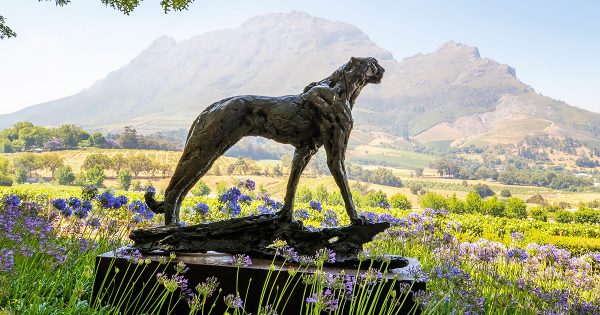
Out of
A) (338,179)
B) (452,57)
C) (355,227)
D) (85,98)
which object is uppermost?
(452,57)

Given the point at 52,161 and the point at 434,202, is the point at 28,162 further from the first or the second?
Result: the point at 434,202

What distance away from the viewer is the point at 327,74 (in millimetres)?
148875

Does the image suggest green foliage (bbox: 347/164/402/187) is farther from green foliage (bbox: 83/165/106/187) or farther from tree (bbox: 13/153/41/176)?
tree (bbox: 13/153/41/176)

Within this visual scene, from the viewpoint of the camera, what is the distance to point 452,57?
178m

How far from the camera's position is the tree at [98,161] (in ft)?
130

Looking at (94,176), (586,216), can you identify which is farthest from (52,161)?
(586,216)

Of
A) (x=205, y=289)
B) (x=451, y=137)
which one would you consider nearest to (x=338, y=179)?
(x=205, y=289)

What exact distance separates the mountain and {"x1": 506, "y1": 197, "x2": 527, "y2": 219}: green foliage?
74.5m

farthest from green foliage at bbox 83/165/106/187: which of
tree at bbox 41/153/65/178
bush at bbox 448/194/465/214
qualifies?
bush at bbox 448/194/465/214

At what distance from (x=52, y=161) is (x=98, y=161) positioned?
4024 mm

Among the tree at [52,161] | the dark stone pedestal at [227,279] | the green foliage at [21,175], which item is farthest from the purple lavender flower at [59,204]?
the green foliage at [21,175]

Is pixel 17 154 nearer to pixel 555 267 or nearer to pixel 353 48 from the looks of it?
pixel 555 267

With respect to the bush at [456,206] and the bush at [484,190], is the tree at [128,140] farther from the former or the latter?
the bush at [484,190]

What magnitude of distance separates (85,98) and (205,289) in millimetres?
158367
